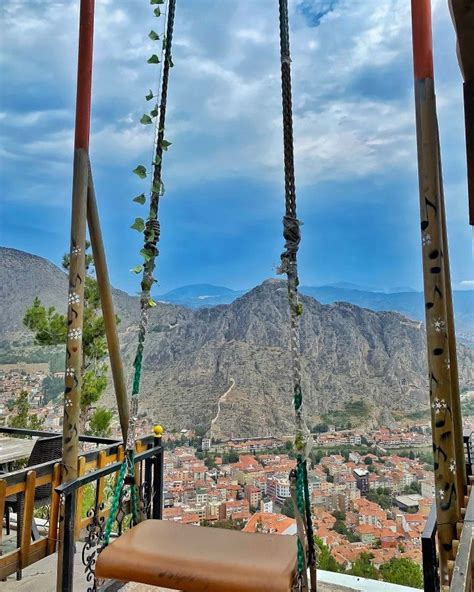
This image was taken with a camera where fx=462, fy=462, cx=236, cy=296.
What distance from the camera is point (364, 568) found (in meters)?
2.80

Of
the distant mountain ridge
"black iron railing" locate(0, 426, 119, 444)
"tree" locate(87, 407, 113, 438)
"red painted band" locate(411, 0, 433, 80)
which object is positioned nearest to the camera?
"red painted band" locate(411, 0, 433, 80)

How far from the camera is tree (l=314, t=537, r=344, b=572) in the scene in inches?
111

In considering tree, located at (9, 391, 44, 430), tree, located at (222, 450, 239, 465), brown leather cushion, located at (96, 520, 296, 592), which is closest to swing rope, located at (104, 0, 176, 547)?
brown leather cushion, located at (96, 520, 296, 592)

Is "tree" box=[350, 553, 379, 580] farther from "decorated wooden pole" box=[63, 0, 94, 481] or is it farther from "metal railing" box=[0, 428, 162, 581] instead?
"decorated wooden pole" box=[63, 0, 94, 481]

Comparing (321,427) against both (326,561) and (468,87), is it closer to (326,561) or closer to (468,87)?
(326,561)

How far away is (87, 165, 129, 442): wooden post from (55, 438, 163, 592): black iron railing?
26 cm

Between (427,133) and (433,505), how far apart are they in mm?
1341

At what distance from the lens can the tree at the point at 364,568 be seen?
2.69 metres

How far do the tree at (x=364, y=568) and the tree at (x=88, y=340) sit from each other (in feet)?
12.9

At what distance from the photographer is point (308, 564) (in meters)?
1.53

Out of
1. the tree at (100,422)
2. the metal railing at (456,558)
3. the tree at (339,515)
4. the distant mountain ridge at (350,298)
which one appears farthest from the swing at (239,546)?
the tree at (100,422)

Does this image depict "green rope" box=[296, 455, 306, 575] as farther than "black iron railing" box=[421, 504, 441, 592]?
Yes

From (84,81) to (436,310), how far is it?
208 cm

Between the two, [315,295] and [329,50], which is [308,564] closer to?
[315,295]
